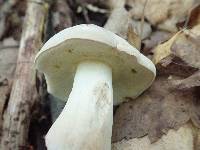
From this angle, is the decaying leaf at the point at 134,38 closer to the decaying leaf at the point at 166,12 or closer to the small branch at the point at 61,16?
the decaying leaf at the point at 166,12

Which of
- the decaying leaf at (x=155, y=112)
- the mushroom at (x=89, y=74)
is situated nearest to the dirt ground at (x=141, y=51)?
the decaying leaf at (x=155, y=112)

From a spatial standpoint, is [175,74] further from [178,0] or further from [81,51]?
[178,0]

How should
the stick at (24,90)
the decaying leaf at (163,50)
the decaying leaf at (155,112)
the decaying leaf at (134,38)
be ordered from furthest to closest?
1. the decaying leaf at (134,38)
2. the decaying leaf at (163,50)
3. the stick at (24,90)
4. the decaying leaf at (155,112)

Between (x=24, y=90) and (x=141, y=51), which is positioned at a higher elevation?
(x=141, y=51)

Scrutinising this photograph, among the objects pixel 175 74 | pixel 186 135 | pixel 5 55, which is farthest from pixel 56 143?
pixel 5 55

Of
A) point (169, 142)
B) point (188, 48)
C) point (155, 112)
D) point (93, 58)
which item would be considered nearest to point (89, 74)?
point (93, 58)

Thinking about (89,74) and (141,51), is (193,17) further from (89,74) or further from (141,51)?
(89,74)
